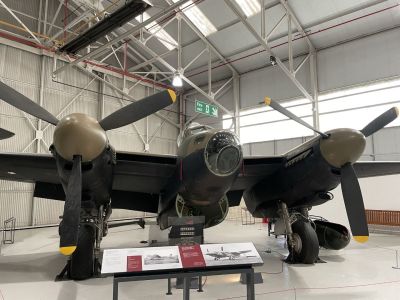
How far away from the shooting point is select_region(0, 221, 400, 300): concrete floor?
18.1 ft

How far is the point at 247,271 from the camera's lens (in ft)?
12.8

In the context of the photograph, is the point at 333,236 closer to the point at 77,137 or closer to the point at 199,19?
the point at 77,137

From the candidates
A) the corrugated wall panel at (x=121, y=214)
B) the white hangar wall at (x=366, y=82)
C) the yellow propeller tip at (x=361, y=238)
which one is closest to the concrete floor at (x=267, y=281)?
the yellow propeller tip at (x=361, y=238)

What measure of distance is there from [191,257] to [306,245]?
494 centimetres

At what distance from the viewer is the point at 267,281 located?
6363 mm

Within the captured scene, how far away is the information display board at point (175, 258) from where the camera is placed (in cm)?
361

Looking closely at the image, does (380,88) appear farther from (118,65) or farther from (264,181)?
(118,65)

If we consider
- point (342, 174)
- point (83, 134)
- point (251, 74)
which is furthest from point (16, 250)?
point (251, 74)

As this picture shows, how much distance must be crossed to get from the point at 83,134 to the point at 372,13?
615 inches

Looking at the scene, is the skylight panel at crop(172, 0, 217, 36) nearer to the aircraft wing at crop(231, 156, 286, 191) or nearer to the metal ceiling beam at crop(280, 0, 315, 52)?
the metal ceiling beam at crop(280, 0, 315, 52)

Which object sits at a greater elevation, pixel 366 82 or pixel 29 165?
pixel 366 82

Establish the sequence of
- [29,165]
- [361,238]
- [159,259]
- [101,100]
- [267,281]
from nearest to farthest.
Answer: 1. [159,259]
2. [361,238]
3. [267,281]
4. [29,165]
5. [101,100]

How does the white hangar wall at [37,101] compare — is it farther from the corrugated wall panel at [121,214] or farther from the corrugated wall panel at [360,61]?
the corrugated wall panel at [360,61]

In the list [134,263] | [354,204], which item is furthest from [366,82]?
[134,263]
